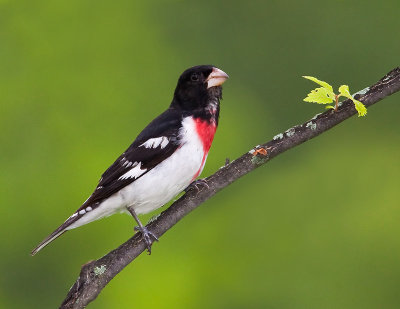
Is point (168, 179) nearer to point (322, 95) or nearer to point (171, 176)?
point (171, 176)

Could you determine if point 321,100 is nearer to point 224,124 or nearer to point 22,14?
point 224,124

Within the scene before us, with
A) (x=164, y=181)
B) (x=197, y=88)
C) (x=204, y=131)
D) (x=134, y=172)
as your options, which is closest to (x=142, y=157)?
Result: (x=134, y=172)

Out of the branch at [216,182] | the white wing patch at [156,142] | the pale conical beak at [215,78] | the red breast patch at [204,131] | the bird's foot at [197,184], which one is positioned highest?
the pale conical beak at [215,78]

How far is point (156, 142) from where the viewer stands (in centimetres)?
535

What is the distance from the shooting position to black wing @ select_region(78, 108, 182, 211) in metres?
5.27

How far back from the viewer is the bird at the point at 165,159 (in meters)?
5.24

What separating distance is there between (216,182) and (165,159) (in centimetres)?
52

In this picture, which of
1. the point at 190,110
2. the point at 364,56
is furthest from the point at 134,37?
the point at 190,110

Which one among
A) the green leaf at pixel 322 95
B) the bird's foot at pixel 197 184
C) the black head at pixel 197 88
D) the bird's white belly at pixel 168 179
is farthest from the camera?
the black head at pixel 197 88

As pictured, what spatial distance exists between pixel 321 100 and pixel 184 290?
177 inches

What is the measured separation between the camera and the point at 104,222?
8.66 metres

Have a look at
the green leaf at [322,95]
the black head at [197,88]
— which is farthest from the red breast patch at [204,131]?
the green leaf at [322,95]

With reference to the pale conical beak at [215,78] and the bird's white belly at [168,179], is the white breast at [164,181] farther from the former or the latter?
the pale conical beak at [215,78]

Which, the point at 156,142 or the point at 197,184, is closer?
the point at 197,184
